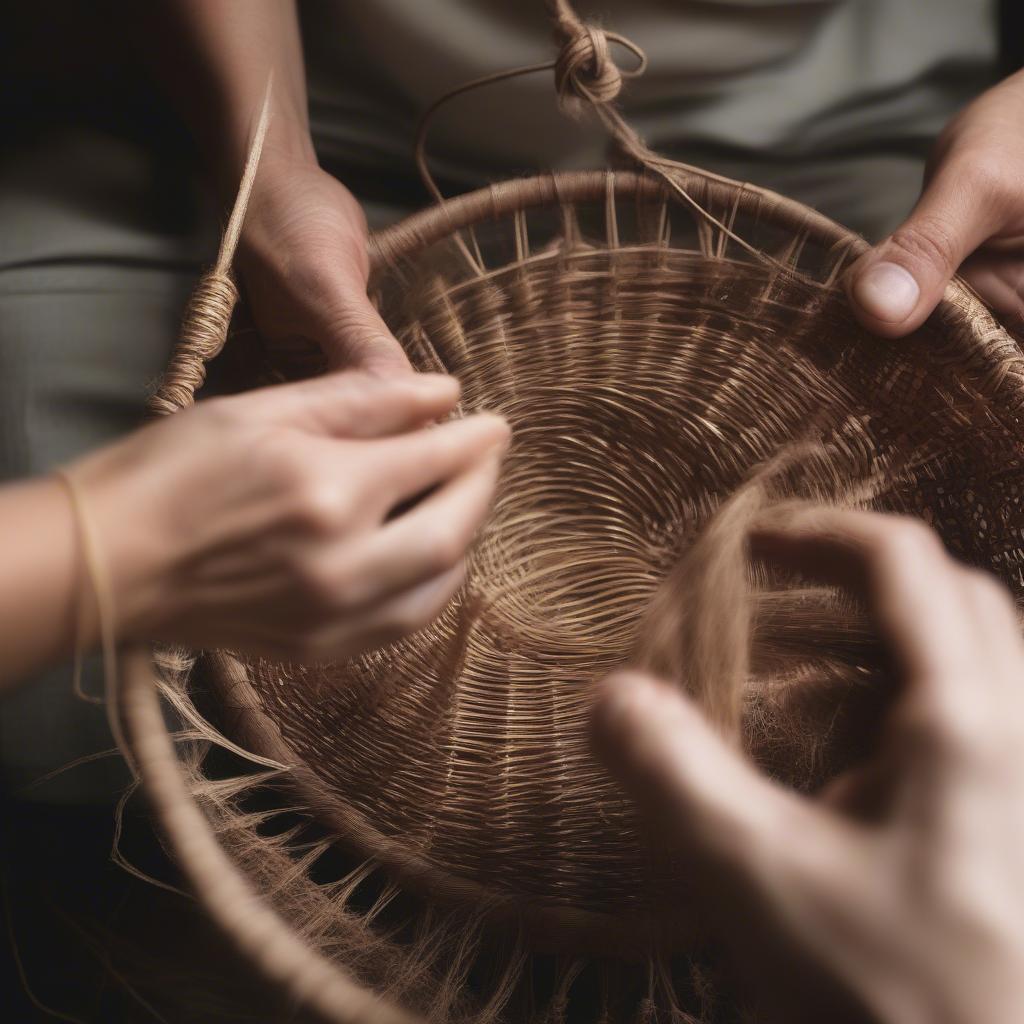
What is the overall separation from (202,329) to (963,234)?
474mm

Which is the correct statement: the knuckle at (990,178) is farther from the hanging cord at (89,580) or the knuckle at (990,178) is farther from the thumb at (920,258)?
the hanging cord at (89,580)

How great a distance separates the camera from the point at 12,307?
0.66m

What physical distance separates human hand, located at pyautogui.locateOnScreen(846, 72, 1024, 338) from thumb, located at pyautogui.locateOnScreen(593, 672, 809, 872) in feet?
1.16

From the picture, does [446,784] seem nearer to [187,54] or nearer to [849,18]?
[187,54]

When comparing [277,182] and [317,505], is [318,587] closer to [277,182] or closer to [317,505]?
[317,505]

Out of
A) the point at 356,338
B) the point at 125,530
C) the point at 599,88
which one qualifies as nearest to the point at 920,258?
the point at 599,88

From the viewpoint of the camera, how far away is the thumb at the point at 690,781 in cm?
30

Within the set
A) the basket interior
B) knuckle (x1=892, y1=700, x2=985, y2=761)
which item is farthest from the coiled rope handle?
knuckle (x1=892, y1=700, x2=985, y2=761)

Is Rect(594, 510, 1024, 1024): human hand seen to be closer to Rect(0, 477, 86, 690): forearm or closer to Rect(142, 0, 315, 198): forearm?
Rect(0, 477, 86, 690): forearm

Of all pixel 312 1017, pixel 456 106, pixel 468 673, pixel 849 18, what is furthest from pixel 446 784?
pixel 849 18

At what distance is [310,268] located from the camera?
554 millimetres

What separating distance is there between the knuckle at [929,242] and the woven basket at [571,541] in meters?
0.03

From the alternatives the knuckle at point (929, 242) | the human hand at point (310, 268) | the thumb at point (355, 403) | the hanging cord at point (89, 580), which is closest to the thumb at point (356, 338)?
the human hand at point (310, 268)

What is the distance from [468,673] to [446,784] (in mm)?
83
